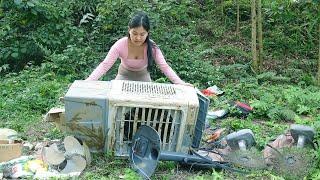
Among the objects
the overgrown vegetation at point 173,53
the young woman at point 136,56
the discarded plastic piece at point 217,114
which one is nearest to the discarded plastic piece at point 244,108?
the overgrown vegetation at point 173,53

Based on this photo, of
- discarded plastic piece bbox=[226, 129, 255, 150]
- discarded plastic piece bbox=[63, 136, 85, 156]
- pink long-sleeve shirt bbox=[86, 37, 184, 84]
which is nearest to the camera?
discarded plastic piece bbox=[63, 136, 85, 156]

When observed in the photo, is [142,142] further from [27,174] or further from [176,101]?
[27,174]

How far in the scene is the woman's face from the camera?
473 cm

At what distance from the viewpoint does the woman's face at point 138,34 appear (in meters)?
4.73

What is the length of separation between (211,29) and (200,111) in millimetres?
7168

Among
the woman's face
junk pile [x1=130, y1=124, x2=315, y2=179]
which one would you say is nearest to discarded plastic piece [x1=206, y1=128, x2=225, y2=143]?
junk pile [x1=130, y1=124, x2=315, y2=179]

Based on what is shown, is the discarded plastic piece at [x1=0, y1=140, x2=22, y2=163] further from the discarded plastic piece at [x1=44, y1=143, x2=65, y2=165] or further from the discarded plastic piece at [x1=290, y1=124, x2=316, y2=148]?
the discarded plastic piece at [x1=290, y1=124, x2=316, y2=148]

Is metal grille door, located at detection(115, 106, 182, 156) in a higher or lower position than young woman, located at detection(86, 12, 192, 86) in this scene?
lower

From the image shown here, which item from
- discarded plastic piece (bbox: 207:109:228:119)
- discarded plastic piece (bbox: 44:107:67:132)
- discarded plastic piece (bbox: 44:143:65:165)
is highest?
discarded plastic piece (bbox: 44:107:67:132)

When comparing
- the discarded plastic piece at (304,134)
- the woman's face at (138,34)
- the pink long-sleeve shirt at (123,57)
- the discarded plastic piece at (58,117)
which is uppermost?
the woman's face at (138,34)

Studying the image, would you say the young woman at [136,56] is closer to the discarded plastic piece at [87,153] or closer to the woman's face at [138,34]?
the woman's face at [138,34]

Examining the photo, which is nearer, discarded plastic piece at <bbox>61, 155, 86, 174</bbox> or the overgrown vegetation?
discarded plastic piece at <bbox>61, 155, 86, 174</bbox>

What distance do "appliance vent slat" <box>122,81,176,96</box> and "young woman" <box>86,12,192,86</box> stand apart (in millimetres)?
425

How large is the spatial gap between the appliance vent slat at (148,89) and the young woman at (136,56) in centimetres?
43
